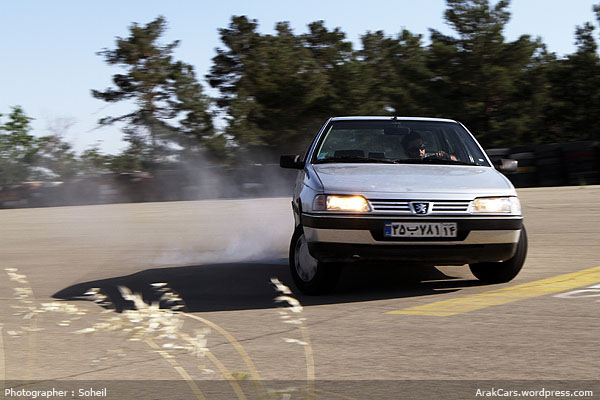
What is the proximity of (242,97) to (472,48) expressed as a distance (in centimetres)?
1348

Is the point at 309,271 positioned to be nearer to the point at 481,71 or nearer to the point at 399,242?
the point at 399,242

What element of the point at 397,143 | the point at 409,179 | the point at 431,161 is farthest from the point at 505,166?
the point at 409,179

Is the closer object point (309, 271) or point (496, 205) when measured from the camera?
point (496, 205)

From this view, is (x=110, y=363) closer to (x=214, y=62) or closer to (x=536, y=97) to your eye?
(x=536, y=97)

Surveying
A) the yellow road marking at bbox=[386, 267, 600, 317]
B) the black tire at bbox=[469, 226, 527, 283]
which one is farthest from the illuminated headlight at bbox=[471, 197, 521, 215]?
the yellow road marking at bbox=[386, 267, 600, 317]

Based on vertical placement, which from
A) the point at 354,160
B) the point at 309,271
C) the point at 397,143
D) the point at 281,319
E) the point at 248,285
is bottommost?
the point at 248,285

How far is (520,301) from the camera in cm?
641

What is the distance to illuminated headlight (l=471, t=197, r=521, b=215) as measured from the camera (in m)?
6.54

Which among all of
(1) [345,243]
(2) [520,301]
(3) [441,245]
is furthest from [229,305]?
(2) [520,301]

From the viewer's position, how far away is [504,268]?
7.37 m

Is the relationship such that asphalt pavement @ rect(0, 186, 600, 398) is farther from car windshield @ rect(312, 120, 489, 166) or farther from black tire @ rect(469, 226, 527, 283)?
car windshield @ rect(312, 120, 489, 166)

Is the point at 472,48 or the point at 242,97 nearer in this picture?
the point at 472,48

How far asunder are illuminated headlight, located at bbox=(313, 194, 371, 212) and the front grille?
0.07 m

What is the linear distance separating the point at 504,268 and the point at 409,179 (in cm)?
133
